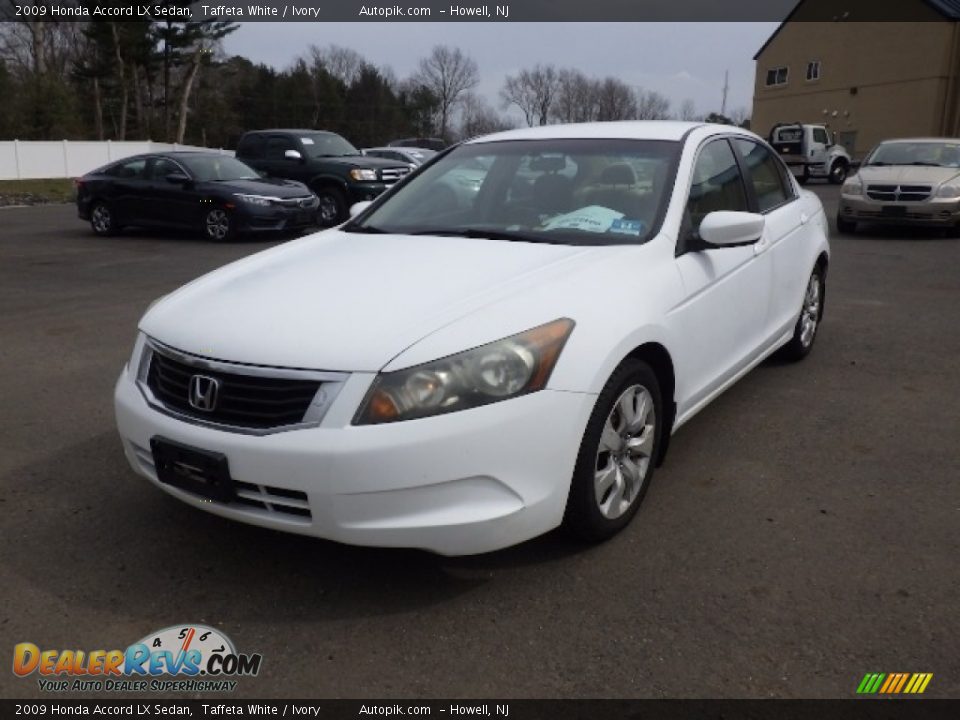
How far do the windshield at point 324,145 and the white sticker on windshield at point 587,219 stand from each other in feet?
40.2

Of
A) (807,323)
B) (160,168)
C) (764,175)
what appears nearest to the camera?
(764,175)

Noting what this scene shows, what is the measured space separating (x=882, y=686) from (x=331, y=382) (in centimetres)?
179

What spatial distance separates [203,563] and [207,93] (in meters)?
59.8

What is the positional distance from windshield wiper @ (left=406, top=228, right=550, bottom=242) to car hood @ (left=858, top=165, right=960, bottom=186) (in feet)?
34.4

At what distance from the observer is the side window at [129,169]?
13.1m

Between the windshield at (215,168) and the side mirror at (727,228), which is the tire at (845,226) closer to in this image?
the windshield at (215,168)

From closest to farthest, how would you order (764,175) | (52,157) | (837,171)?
(764,175)
(837,171)
(52,157)

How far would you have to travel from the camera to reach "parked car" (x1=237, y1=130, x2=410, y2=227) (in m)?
14.3

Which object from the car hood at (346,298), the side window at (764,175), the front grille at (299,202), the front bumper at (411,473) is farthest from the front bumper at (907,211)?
the front bumper at (411,473)

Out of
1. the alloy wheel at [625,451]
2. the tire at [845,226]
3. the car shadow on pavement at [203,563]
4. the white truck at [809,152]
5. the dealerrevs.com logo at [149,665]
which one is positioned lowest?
the dealerrevs.com logo at [149,665]

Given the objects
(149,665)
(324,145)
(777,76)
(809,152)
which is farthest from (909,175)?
(777,76)

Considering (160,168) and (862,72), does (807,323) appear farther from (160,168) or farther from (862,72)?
(862,72)

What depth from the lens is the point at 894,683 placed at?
7.48 ft
